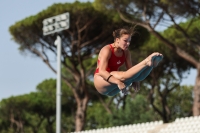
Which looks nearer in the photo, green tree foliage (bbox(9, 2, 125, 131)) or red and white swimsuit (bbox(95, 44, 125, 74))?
red and white swimsuit (bbox(95, 44, 125, 74))

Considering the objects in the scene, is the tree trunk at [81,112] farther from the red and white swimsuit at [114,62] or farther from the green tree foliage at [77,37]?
the red and white swimsuit at [114,62]

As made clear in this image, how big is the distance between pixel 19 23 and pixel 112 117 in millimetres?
8515

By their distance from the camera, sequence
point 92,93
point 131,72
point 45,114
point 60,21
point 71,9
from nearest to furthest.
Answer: point 131,72 < point 60,21 < point 71,9 < point 92,93 < point 45,114

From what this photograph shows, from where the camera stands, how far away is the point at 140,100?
32.9 metres

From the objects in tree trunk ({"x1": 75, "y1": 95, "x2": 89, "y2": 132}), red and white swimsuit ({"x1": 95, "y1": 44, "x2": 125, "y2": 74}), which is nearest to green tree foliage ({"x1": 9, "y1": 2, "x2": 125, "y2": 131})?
tree trunk ({"x1": 75, "y1": 95, "x2": 89, "y2": 132})

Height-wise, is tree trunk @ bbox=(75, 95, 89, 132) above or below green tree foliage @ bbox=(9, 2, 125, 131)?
below

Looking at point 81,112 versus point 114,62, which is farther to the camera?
point 81,112

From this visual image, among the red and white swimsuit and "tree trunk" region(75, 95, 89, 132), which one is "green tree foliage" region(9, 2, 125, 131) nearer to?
"tree trunk" region(75, 95, 89, 132)

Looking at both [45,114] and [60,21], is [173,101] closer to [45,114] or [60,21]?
[45,114]

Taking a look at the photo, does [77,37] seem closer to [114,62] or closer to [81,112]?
[81,112]

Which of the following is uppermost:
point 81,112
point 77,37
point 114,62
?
point 77,37

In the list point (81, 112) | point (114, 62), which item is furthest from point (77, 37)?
point (114, 62)

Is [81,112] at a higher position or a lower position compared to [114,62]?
higher

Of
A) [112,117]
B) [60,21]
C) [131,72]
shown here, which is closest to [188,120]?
[60,21]
